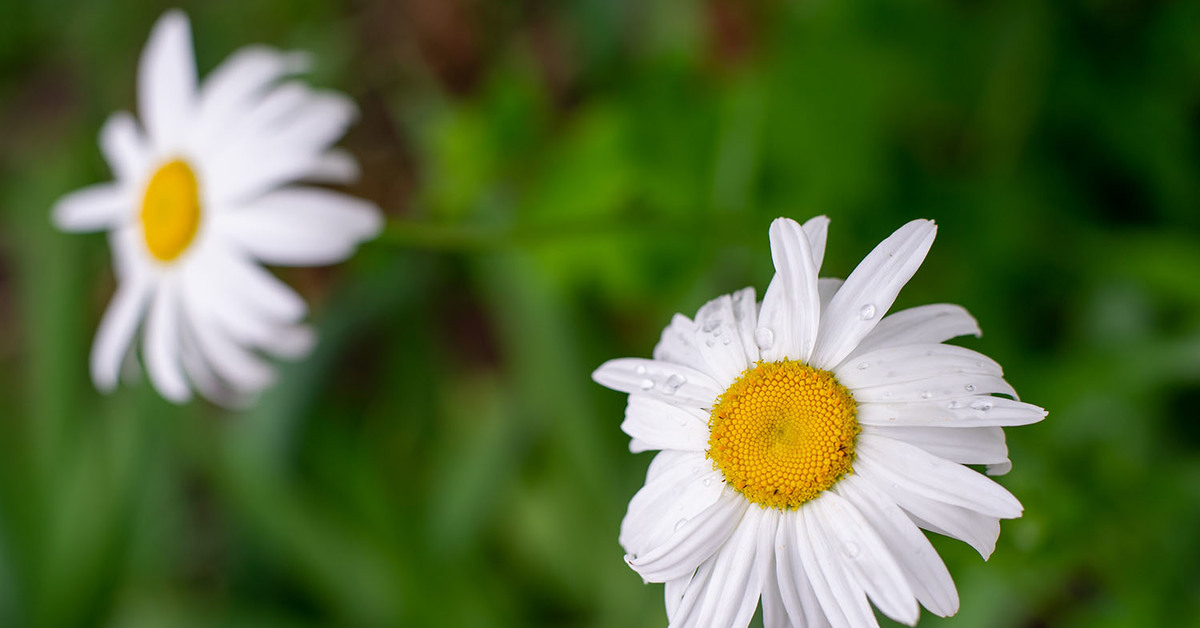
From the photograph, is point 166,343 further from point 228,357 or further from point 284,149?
point 284,149

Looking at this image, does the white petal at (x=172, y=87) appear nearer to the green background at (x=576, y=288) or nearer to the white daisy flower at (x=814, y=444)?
the green background at (x=576, y=288)

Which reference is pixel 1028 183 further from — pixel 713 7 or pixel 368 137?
pixel 368 137

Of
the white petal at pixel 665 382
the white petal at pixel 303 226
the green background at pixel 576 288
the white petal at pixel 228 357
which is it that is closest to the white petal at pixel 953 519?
the white petal at pixel 665 382

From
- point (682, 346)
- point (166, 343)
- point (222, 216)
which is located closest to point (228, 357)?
point (166, 343)

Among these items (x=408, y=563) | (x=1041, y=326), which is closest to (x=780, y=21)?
(x=1041, y=326)

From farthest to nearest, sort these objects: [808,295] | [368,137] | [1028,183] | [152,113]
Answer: [368,137] → [1028,183] → [152,113] → [808,295]

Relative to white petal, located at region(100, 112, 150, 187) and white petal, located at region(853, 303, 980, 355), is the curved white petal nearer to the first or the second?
white petal, located at region(853, 303, 980, 355)
